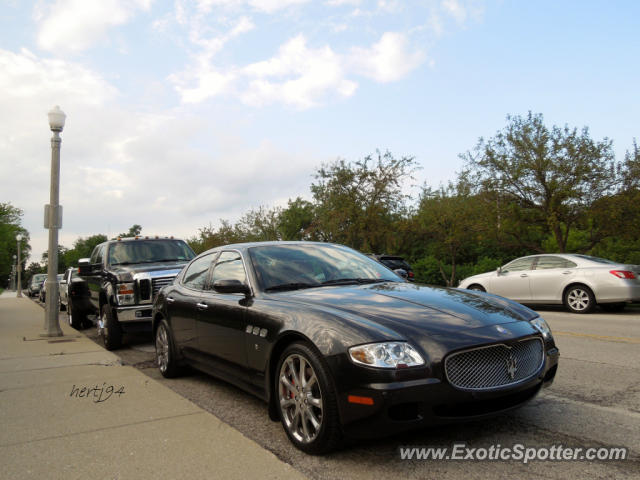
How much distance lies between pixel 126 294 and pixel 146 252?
188cm

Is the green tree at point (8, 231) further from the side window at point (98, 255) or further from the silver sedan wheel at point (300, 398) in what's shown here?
the silver sedan wheel at point (300, 398)

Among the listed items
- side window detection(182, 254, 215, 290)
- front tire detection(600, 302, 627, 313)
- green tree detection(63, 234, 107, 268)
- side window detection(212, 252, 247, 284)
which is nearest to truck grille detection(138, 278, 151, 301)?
side window detection(182, 254, 215, 290)

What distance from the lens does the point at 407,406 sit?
3.20m

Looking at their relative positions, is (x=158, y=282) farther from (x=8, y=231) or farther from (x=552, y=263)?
(x=8, y=231)

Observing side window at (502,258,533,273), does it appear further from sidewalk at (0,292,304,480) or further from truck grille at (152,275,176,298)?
sidewalk at (0,292,304,480)

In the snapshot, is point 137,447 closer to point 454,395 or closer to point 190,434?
point 190,434

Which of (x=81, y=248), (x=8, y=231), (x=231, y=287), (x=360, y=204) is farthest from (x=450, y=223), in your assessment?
(x=81, y=248)

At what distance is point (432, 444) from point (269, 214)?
153 ft

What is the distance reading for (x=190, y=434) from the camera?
4.09 metres

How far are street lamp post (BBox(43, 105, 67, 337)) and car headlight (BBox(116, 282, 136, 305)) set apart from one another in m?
3.04

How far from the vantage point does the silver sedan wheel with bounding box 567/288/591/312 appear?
12.5 metres

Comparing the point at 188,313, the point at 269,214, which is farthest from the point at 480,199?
the point at 269,214

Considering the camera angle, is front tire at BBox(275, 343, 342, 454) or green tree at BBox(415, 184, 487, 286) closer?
front tire at BBox(275, 343, 342, 454)

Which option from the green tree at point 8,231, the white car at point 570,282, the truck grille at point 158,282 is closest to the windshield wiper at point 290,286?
the truck grille at point 158,282
